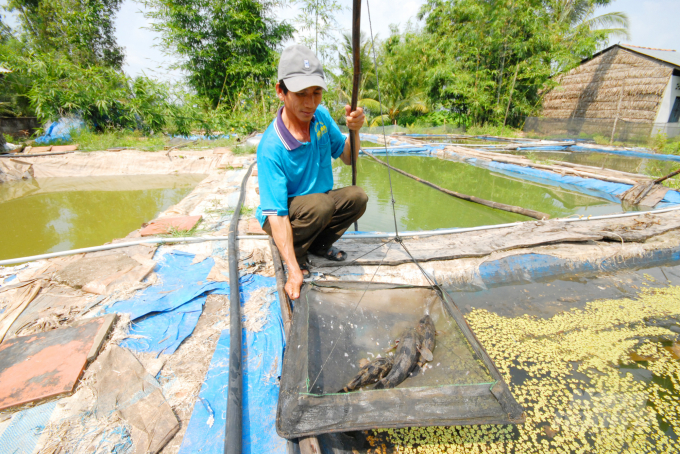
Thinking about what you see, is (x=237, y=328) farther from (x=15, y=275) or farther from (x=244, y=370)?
(x=15, y=275)

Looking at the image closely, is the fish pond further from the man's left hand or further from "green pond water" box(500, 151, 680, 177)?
the man's left hand

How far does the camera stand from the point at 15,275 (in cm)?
170

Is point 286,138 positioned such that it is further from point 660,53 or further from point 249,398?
point 660,53

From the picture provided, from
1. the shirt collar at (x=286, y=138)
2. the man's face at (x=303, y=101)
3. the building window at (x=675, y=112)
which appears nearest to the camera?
the man's face at (x=303, y=101)

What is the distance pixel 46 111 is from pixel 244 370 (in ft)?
29.5

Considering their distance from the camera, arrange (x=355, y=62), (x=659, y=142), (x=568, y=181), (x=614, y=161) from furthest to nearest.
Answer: (x=659, y=142) < (x=614, y=161) < (x=568, y=181) < (x=355, y=62)

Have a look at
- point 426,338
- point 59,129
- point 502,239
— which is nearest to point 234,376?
point 426,338

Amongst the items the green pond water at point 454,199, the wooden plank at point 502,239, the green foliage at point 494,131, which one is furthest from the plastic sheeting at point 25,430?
the green foliage at point 494,131

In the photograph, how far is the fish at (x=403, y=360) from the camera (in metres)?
1.10

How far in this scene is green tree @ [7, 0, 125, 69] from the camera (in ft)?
38.9

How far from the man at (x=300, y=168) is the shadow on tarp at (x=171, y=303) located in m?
0.44

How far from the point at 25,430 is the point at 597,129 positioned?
44.3ft

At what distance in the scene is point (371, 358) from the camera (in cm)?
131

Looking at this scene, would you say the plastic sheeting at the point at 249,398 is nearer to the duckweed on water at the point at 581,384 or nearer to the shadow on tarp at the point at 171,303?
the shadow on tarp at the point at 171,303
